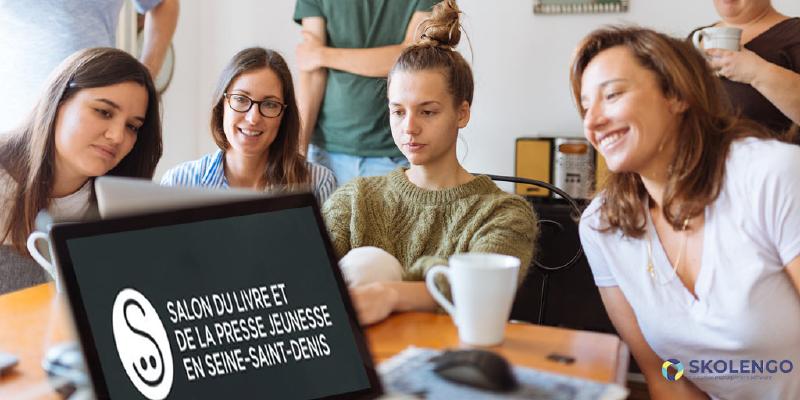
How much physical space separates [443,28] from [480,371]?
43.2 inches

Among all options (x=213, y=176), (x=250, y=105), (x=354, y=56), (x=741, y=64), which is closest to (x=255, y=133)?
(x=250, y=105)

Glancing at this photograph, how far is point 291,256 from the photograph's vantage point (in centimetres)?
78

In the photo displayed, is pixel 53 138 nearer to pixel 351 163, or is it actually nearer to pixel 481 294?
pixel 351 163

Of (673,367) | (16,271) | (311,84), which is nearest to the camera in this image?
(673,367)

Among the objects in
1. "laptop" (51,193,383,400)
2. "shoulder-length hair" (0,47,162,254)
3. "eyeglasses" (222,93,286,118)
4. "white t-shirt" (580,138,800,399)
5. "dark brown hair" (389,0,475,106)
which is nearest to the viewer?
"laptop" (51,193,383,400)

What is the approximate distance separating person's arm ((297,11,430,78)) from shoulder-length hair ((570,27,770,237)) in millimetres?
1069

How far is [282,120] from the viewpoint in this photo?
77.7 inches

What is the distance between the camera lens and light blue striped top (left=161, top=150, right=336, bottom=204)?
1956 millimetres

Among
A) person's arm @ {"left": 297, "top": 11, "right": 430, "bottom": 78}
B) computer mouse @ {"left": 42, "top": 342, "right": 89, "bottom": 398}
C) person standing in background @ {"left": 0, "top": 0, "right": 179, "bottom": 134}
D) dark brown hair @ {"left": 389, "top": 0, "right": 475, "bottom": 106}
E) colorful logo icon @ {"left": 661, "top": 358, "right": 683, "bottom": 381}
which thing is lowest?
colorful logo icon @ {"left": 661, "top": 358, "right": 683, "bottom": 381}

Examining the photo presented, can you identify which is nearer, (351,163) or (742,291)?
(742,291)

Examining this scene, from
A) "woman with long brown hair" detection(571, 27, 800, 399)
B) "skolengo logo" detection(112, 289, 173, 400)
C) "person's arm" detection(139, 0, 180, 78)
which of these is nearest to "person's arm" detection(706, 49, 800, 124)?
"woman with long brown hair" detection(571, 27, 800, 399)

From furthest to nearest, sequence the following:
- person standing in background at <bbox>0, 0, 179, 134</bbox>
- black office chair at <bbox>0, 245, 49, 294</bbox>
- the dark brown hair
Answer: person standing in background at <bbox>0, 0, 179, 134</bbox>
the dark brown hair
black office chair at <bbox>0, 245, 49, 294</bbox>

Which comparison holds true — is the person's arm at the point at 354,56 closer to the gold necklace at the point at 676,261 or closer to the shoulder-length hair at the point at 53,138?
the shoulder-length hair at the point at 53,138

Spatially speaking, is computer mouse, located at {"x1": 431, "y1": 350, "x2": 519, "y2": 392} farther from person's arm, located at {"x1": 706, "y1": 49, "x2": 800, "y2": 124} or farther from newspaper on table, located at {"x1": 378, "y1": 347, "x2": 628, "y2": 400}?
person's arm, located at {"x1": 706, "y1": 49, "x2": 800, "y2": 124}
